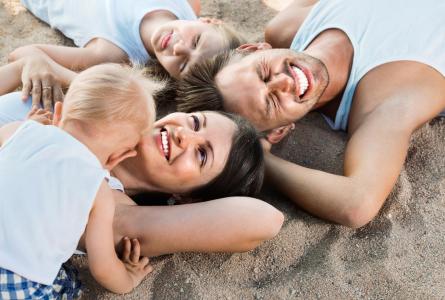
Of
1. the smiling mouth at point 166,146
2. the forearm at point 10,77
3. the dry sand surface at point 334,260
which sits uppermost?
the smiling mouth at point 166,146

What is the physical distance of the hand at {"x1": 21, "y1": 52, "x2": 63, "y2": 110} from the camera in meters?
1.86

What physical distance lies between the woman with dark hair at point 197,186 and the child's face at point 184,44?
51 centimetres

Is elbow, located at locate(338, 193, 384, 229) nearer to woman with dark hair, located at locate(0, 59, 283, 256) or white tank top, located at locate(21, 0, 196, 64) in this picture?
woman with dark hair, located at locate(0, 59, 283, 256)

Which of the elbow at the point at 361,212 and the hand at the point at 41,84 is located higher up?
the hand at the point at 41,84

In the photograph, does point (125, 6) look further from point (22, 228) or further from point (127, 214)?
point (22, 228)

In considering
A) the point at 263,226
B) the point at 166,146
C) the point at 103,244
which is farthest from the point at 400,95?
the point at 103,244

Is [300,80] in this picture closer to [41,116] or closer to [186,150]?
[186,150]

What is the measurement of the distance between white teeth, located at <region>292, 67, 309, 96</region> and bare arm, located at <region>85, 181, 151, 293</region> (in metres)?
0.97

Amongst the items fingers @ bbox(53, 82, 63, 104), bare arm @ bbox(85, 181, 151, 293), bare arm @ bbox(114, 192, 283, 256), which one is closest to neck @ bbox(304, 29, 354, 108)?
bare arm @ bbox(114, 192, 283, 256)

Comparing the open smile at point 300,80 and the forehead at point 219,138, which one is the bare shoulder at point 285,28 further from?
the forehead at point 219,138

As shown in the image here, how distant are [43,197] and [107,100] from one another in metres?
0.30

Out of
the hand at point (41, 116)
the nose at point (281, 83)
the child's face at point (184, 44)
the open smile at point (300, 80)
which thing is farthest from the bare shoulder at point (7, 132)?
the open smile at point (300, 80)

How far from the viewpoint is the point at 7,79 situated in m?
2.05

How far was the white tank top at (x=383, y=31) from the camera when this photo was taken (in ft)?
6.98
